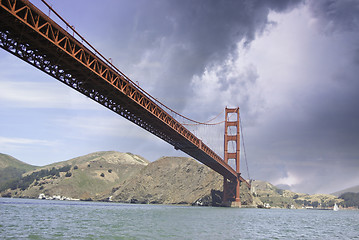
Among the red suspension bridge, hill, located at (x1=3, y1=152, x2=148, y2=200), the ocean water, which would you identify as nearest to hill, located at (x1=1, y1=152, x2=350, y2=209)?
hill, located at (x1=3, y1=152, x2=148, y2=200)

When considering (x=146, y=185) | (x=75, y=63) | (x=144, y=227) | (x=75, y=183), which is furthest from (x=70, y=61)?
(x=75, y=183)

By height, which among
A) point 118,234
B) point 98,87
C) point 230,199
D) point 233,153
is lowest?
point 118,234

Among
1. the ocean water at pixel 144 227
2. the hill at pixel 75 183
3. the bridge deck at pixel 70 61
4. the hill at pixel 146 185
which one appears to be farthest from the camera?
the hill at pixel 75 183

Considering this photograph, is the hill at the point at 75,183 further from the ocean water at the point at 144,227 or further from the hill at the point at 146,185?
the ocean water at the point at 144,227

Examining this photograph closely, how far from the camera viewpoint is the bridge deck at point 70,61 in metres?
26.2

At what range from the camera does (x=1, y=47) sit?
96.0 feet

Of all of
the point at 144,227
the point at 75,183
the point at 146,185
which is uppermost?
the point at 75,183

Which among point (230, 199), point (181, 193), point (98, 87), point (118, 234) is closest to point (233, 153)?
point (230, 199)

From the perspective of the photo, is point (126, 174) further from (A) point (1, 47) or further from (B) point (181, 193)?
Answer: (A) point (1, 47)

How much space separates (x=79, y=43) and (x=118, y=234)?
19.1 m

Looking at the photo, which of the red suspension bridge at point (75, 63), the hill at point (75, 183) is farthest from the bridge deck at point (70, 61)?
the hill at point (75, 183)

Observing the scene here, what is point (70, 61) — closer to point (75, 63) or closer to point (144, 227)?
point (75, 63)

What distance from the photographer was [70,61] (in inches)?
1292

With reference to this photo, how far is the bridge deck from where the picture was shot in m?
26.2
